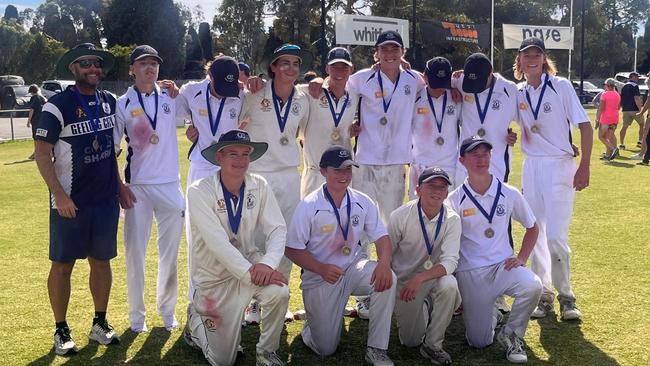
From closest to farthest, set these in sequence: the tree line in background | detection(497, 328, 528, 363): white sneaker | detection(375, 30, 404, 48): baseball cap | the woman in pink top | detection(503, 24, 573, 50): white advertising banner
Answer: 1. detection(497, 328, 528, 363): white sneaker
2. detection(375, 30, 404, 48): baseball cap
3. the woman in pink top
4. detection(503, 24, 573, 50): white advertising banner
5. the tree line in background

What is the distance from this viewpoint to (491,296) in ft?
16.8

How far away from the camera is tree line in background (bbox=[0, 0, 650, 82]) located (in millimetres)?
50844

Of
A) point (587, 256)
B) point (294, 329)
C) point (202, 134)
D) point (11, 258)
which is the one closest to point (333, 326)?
point (294, 329)

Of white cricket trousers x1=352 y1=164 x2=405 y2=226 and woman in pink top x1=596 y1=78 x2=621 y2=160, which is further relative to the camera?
woman in pink top x1=596 y1=78 x2=621 y2=160

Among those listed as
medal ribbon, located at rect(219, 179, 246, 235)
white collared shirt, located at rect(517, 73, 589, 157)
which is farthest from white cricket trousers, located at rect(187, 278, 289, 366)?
white collared shirt, located at rect(517, 73, 589, 157)

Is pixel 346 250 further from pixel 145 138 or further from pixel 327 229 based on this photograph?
pixel 145 138

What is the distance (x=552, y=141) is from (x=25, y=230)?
7.88 metres

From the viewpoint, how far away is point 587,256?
7.66 meters

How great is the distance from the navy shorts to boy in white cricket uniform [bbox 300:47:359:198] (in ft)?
6.17

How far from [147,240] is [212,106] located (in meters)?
1.35

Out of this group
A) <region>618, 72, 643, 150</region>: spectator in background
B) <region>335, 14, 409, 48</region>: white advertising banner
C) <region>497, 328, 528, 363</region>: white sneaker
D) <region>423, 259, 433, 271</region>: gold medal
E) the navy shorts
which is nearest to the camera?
<region>497, 328, 528, 363</region>: white sneaker

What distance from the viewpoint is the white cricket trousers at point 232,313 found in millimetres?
4613

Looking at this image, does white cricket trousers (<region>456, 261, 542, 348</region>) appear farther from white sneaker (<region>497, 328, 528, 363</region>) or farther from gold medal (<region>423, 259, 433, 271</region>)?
gold medal (<region>423, 259, 433, 271</region>)

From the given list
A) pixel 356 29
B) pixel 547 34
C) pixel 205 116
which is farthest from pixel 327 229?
pixel 547 34
